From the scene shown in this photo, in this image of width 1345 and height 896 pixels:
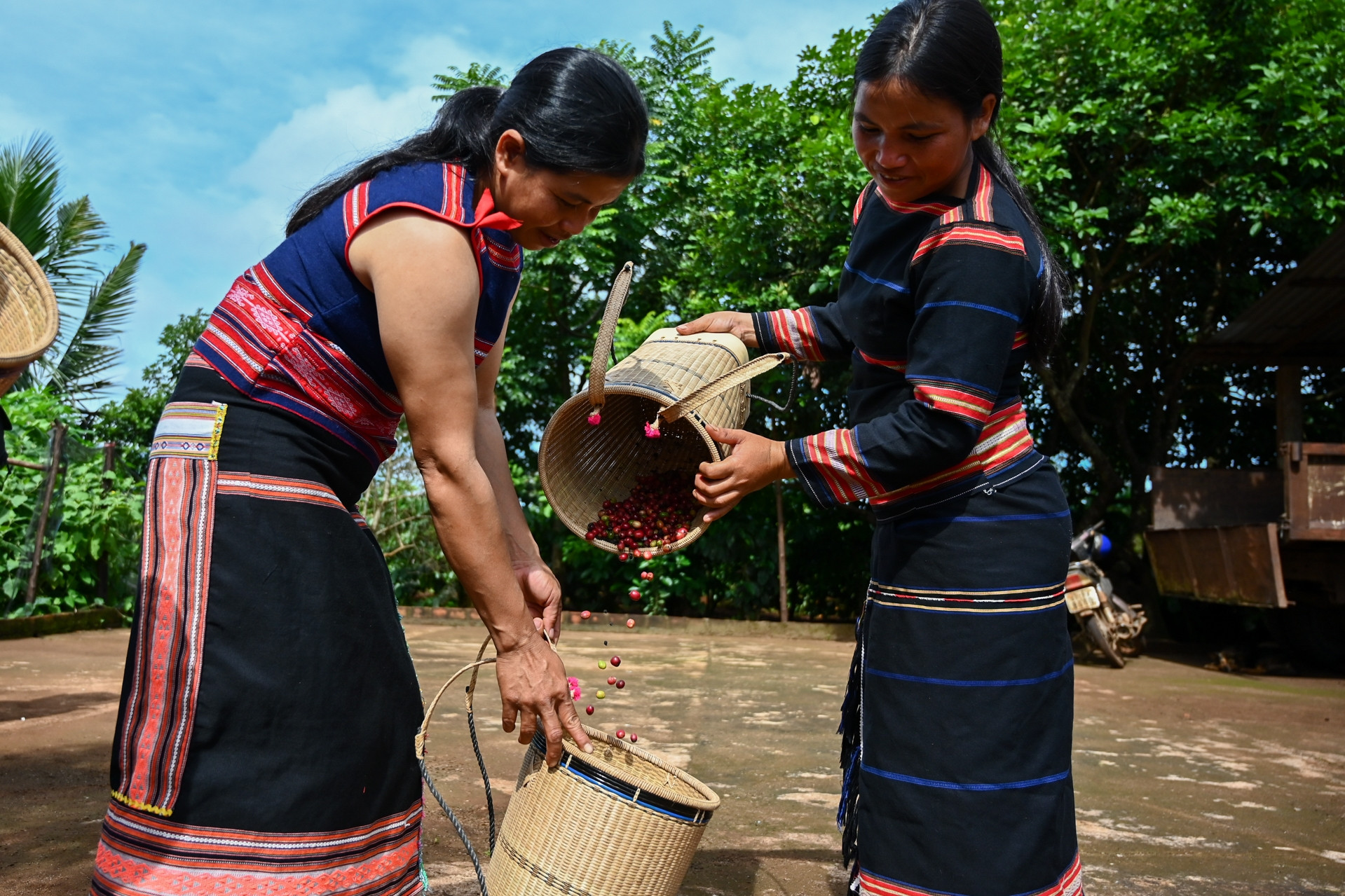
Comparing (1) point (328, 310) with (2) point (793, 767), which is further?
(2) point (793, 767)

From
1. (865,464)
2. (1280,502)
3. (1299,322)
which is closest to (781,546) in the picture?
(1280,502)

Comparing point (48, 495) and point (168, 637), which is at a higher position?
point (48, 495)

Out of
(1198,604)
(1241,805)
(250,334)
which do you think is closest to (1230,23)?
(1198,604)

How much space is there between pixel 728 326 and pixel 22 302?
6.85ft

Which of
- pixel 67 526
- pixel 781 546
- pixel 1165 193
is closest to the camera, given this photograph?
pixel 67 526

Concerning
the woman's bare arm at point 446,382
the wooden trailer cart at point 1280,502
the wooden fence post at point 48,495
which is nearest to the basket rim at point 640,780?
the woman's bare arm at point 446,382

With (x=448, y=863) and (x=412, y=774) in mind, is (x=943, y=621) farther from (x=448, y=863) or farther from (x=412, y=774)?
→ (x=448, y=863)

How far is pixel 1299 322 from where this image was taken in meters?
8.32

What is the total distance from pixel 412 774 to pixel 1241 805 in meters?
3.49

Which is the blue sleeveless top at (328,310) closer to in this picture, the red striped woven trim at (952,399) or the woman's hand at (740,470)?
the woman's hand at (740,470)

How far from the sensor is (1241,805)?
3.90 m

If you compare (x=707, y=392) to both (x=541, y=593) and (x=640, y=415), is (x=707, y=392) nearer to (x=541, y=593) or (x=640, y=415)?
(x=541, y=593)

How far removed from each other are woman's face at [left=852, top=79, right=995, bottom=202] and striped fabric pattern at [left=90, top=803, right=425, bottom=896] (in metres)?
1.42

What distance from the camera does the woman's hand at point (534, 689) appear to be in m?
1.71
